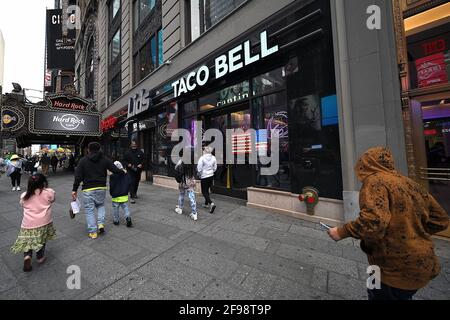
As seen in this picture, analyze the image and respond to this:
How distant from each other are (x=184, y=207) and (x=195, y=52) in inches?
246

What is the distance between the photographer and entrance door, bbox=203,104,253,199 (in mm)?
7051

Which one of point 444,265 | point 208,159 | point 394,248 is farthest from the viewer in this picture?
point 208,159

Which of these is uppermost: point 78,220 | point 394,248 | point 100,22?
point 100,22

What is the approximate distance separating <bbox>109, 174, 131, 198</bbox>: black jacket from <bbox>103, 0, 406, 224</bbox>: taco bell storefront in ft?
11.1

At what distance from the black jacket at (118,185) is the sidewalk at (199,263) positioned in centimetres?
77

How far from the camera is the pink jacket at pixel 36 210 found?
3.15 m

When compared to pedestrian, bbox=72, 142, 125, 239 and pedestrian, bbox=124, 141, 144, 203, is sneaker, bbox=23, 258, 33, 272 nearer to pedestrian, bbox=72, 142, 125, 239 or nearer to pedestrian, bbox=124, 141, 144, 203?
pedestrian, bbox=72, 142, 125, 239

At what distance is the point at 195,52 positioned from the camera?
8.57 m

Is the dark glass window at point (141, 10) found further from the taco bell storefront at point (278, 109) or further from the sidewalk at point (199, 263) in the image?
the sidewalk at point (199, 263)

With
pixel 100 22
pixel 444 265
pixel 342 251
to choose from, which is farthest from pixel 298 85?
pixel 100 22

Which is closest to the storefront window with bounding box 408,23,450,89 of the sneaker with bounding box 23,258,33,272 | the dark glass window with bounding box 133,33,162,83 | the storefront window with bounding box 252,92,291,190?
the storefront window with bounding box 252,92,291,190

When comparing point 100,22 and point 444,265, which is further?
point 100,22

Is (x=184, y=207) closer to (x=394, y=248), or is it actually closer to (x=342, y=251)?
(x=342, y=251)

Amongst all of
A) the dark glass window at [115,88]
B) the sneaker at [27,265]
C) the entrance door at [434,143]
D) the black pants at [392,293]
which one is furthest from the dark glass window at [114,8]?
the black pants at [392,293]
